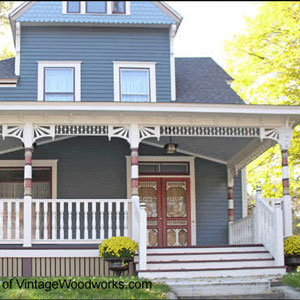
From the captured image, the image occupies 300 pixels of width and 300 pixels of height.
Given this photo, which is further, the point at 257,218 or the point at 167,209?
the point at 167,209

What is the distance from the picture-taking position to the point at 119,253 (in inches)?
465

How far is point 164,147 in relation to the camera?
1551cm

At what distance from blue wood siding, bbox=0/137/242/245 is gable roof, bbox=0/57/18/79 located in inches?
82.2

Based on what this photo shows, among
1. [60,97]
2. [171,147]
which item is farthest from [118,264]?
[60,97]

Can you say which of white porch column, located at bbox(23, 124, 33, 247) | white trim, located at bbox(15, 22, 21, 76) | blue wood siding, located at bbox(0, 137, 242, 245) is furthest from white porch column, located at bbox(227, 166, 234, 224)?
white trim, located at bbox(15, 22, 21, 76)

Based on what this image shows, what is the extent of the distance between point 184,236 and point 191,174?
1.63 m

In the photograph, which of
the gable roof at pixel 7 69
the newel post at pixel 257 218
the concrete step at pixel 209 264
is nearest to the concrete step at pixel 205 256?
the concrete step at pixel 209 264

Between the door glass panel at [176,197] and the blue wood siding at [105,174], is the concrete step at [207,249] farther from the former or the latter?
the door glass panel at [176,197]

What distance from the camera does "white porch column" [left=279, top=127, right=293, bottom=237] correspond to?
520 inches

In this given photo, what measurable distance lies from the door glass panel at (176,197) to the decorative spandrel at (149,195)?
0.37 meters

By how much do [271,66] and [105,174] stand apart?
29.6 feet

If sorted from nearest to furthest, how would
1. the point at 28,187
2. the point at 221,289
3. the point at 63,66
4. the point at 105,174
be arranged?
the point at 221,289 < the point at 28,187 < the point at 105,174 < the point at 63,66

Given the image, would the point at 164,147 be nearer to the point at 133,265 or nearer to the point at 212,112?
the point at 212,112

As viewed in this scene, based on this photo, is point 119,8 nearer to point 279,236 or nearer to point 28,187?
point 28,187
